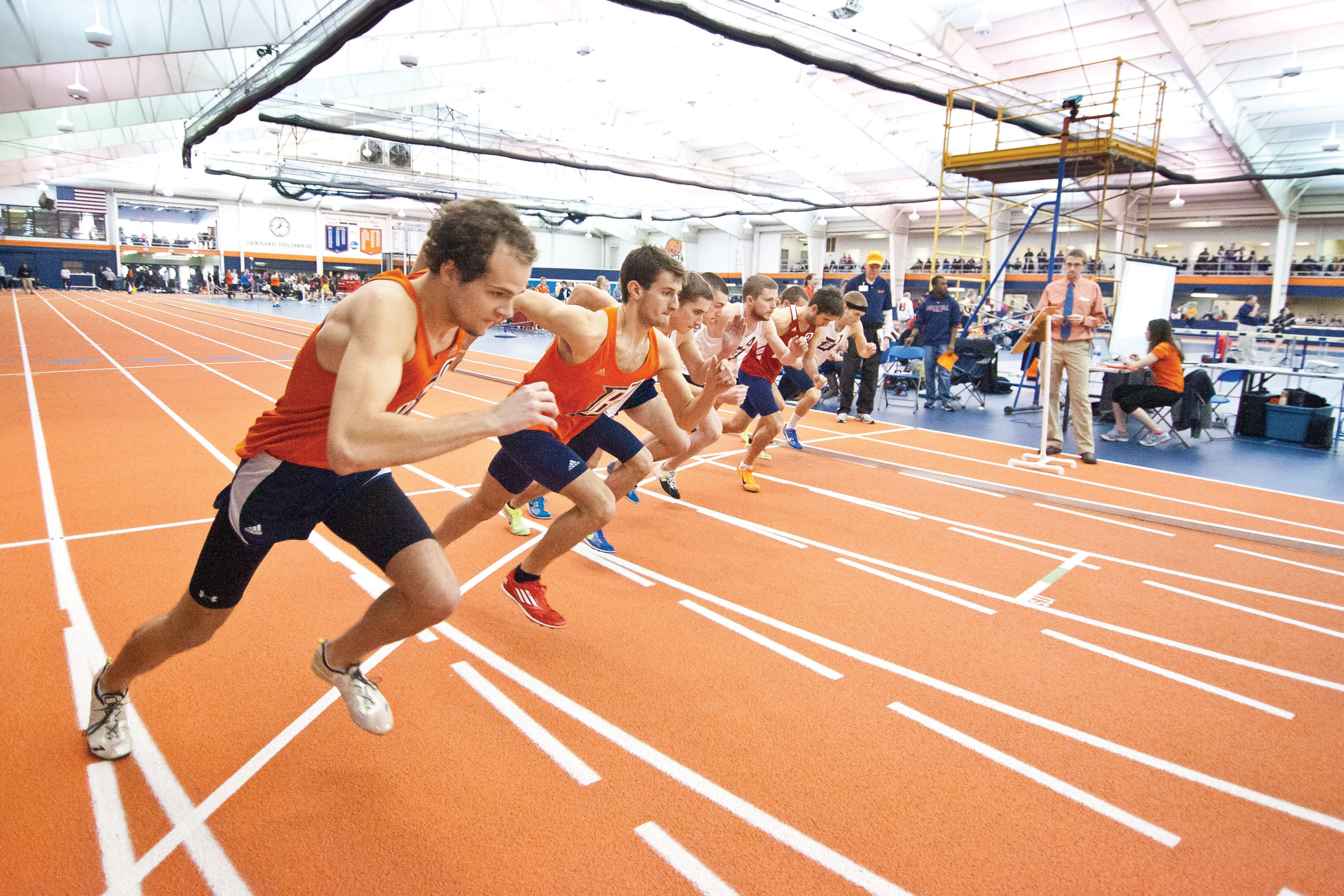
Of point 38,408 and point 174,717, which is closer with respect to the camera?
point 174,717

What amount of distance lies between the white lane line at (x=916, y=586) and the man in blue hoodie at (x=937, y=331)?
22.9ft

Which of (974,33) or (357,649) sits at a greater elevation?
(974,33)

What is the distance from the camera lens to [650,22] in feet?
67.8

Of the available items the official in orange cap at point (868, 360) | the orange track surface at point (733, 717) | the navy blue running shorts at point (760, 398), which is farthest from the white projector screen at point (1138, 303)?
the navy blue running shorts at point (760, 398)

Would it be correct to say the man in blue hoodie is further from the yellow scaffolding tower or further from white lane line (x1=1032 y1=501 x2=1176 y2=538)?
white lane line (x1=1032 y1=501 x2=1176 y2=538)

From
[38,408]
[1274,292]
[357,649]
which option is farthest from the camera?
[1274,292]

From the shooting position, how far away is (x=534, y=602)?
11.8 ft

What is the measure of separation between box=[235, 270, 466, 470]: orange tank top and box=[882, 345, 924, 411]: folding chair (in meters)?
9.77

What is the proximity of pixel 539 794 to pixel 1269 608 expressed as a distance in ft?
13.9

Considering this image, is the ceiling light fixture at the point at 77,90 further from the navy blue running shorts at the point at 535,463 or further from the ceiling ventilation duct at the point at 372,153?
the navy blue running shorts at the point at 535,463

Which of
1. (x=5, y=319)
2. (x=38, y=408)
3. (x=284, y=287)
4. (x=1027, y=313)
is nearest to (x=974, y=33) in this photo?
(x=1027, y=313)

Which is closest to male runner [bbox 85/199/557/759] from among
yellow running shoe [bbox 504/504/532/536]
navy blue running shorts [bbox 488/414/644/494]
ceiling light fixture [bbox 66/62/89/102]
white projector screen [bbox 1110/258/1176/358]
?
navy blue running shorts [bbox 488/414/644/494]

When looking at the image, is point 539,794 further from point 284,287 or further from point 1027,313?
point 284,287

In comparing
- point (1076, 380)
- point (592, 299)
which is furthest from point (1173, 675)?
point (1076, 380)
